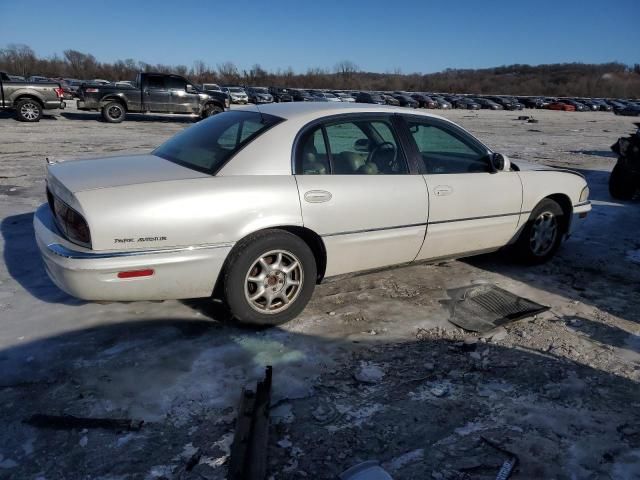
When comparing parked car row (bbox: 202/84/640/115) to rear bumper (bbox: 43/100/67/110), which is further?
parked car row (bbox: 202/84/640/115)

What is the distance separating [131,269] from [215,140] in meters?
1.26

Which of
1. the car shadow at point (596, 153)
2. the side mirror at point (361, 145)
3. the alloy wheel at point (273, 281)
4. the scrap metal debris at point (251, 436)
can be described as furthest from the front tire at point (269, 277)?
the car shadow at point (596, 153)

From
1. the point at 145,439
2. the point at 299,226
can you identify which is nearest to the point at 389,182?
the point at 299,226

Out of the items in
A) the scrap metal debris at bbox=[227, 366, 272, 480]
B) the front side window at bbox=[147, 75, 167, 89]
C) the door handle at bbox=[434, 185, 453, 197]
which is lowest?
the scrap metal debris at bbox=[227, 366, 272, 480]

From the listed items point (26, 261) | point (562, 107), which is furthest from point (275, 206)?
point (562, 107)

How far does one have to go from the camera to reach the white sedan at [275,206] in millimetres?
3094

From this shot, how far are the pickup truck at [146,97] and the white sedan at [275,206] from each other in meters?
16.3

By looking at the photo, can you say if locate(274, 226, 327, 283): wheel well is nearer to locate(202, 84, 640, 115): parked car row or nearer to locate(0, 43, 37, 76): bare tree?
locate(202, 84, 640, 115): parked car row

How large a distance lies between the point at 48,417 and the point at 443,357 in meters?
2.34

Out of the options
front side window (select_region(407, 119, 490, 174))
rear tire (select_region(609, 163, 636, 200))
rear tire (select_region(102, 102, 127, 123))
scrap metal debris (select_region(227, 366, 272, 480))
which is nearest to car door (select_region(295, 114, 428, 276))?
front side window (select_region(407, 119, 490, 174))

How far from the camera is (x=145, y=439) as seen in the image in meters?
2.46

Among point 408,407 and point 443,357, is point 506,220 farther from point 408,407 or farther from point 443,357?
point 408,407

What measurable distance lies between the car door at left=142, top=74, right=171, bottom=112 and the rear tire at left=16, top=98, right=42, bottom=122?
142 inches

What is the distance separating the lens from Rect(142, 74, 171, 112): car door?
19.0 m
